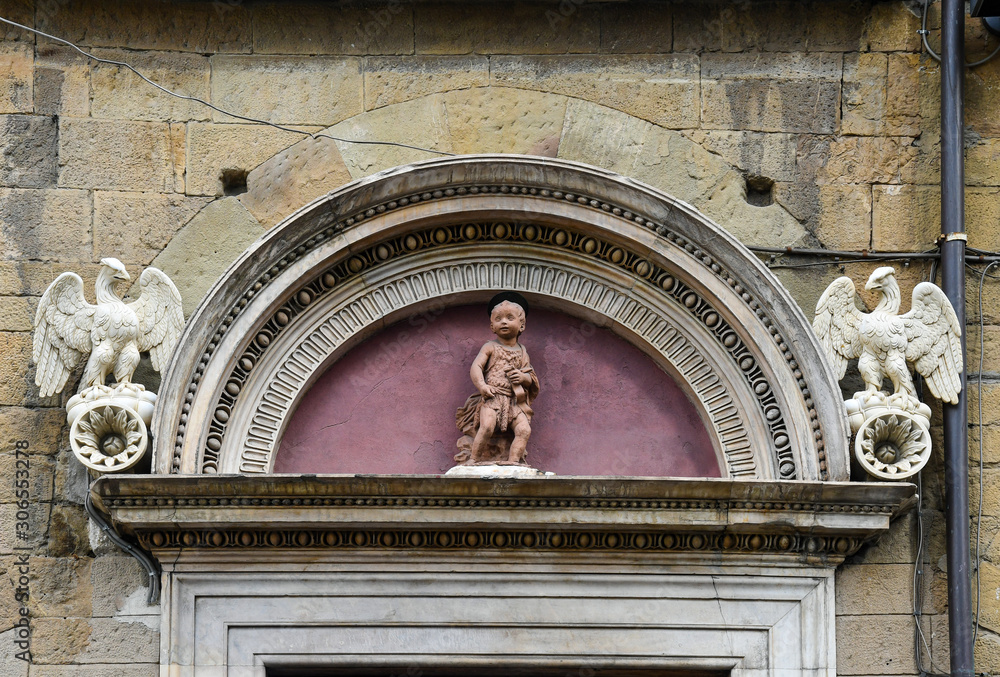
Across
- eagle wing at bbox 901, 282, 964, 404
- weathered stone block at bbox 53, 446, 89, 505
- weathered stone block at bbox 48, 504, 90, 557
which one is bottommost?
weathered stone block at bbox 48, 504, 90, 557

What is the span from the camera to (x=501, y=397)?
7.42 meters

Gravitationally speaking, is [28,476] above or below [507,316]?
below

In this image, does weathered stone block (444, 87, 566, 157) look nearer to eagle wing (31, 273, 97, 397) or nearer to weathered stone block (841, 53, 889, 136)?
weathered stone block (841, 53, 889, 136)

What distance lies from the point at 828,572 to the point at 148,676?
3.27 metres

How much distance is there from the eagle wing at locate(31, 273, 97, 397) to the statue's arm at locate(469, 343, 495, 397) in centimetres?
187

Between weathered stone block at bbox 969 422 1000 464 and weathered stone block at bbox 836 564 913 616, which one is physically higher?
weathered stone block at bbox 969 422 1000 464

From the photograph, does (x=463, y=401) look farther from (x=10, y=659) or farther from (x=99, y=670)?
(x=10, y=659)

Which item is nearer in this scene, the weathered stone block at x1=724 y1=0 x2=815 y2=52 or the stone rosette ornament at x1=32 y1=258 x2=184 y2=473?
the stone rosette ornament at x1=32 y1=258 x2=184 y2=473

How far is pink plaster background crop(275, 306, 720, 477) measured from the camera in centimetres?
756

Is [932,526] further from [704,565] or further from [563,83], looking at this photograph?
[563,83]

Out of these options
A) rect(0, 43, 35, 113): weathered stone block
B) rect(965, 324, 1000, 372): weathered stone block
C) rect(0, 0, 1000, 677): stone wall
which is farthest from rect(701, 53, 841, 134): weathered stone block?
rect(0, 43, 35, 113): weathered stone block

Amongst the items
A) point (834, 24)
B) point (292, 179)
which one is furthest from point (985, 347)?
point (292, 179)

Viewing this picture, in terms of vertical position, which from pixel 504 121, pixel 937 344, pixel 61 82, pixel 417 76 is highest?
pixel 417 76

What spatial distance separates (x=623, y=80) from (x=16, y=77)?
3.18 meters
